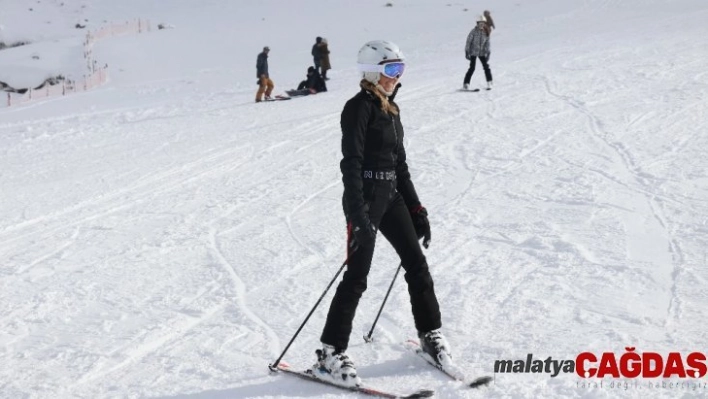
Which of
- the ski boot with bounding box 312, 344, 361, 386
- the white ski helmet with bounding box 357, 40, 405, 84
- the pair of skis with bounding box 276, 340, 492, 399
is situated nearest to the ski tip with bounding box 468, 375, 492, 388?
the pair of skis with bounding box 276, 340, 492, 399

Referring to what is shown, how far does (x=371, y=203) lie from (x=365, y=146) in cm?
32

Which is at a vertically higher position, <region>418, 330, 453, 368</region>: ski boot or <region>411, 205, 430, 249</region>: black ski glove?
<region>411, 205, 430, 249</region>: black ski glove

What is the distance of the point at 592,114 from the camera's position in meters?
12.5

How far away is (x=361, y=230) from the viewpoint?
3.98 m

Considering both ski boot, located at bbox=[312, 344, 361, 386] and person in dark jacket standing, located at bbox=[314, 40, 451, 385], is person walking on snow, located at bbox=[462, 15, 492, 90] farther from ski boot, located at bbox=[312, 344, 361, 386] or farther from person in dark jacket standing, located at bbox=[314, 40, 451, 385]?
ski boot, located at bbox=[312, 344, 361, 386]

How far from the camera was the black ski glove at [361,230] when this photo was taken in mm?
3975

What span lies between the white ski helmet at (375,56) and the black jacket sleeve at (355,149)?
0.68 feet

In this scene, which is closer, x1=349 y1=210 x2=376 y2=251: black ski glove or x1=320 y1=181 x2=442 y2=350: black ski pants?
x1=349 y1=210 x2=376 y2=251: black ski glove

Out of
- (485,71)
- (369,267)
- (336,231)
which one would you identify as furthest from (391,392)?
(485,71)

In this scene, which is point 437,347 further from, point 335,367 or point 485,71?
point 485,71

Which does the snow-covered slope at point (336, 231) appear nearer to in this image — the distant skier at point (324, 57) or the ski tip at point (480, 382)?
the ski tip at point (480, 382)

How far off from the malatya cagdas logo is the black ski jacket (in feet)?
4.45

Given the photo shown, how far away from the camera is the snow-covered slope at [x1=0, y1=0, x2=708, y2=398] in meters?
4.73

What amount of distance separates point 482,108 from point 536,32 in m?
14.5
